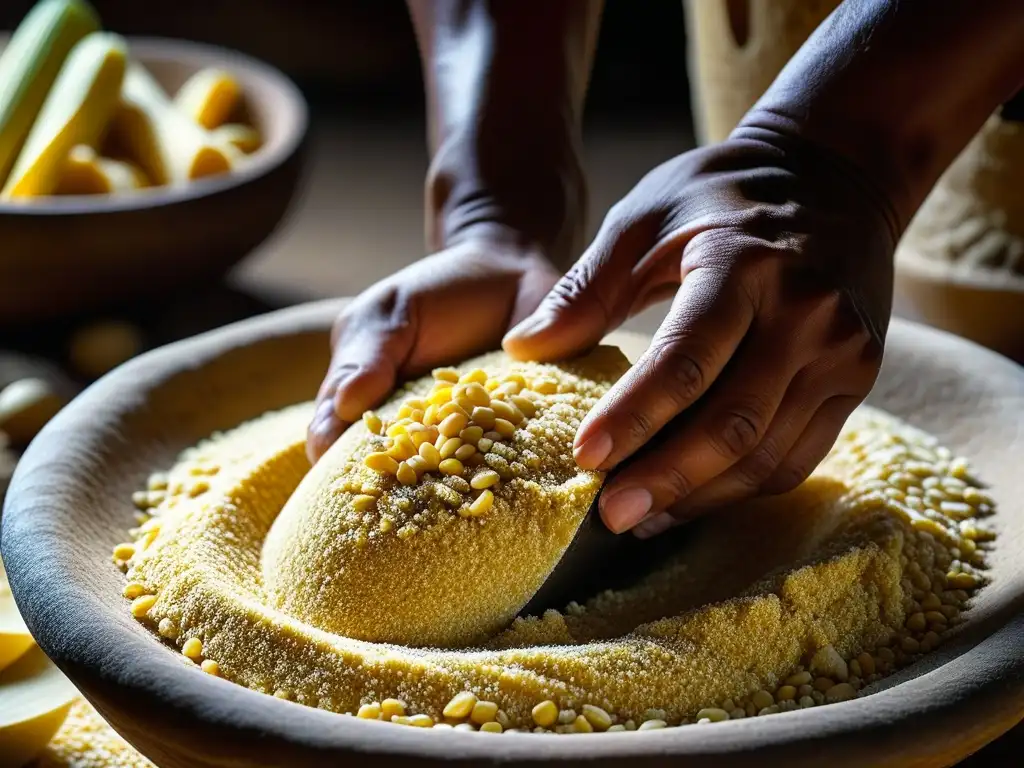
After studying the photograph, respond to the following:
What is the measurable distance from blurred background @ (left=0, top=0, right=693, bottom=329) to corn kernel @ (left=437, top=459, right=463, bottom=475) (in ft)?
4.23

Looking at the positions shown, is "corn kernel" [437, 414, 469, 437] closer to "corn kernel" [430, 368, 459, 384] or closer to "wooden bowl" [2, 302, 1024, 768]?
"corn kernel" [430, 368, 459, 384]

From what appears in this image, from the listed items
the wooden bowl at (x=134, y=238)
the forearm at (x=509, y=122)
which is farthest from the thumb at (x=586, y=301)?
the wooden bowl at (x=134, y=238)

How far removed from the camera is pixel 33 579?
0.65 m

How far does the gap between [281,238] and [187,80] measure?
27 centimetres

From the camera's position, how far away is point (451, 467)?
0.68 m

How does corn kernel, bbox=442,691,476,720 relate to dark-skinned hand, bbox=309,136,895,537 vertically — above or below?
below

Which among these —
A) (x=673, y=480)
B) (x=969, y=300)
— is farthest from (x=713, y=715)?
(x=969, y=300)

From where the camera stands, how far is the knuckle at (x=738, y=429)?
695mm

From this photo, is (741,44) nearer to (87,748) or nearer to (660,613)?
(660,613)

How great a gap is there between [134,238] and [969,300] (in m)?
0.85

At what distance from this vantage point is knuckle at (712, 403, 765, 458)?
0.70m

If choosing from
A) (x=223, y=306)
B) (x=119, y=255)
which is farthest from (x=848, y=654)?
(x=223, y=306)

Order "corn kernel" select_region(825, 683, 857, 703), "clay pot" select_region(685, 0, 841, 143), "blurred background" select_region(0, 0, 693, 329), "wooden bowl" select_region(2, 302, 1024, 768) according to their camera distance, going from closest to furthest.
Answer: "wooden bowl" select_region(2, 302, 1024, 768) → "corn kernel" select_region(825, 683, 857, 703) → "clay pot" select_region(685, 0, 841, 143) → "blurred background" select_region(0, 0, 693, 329)

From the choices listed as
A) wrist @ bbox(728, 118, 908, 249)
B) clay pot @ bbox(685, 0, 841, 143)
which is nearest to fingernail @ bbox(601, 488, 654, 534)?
wrist @ bbox(728, 118, 908, 249)
